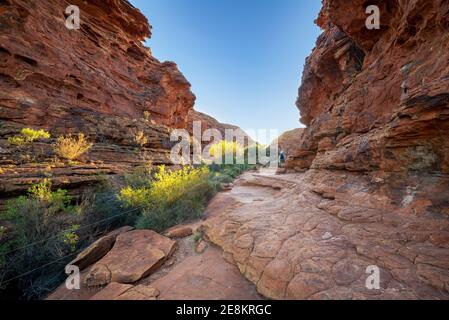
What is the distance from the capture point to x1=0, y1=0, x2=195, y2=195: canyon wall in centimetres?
544

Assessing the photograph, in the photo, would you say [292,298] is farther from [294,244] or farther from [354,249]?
[354,249]

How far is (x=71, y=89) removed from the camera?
941cm

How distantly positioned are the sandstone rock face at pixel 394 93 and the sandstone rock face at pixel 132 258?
458cm

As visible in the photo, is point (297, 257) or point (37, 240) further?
point (37, 240)

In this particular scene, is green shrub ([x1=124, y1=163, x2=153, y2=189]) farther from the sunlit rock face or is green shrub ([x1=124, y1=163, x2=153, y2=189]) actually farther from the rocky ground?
the sunlit rock face

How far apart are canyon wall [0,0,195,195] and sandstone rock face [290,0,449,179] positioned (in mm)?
7520

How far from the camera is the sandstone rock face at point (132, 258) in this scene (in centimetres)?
270

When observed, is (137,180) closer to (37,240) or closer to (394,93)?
(37,240)

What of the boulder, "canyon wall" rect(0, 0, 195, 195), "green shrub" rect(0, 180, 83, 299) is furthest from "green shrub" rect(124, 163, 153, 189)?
the boulder

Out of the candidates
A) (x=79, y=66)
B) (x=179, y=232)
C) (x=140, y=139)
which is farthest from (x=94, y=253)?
(x=79, y=66)

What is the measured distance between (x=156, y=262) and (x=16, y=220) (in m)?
3.17

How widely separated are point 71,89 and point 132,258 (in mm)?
10587

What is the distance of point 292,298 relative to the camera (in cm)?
197
